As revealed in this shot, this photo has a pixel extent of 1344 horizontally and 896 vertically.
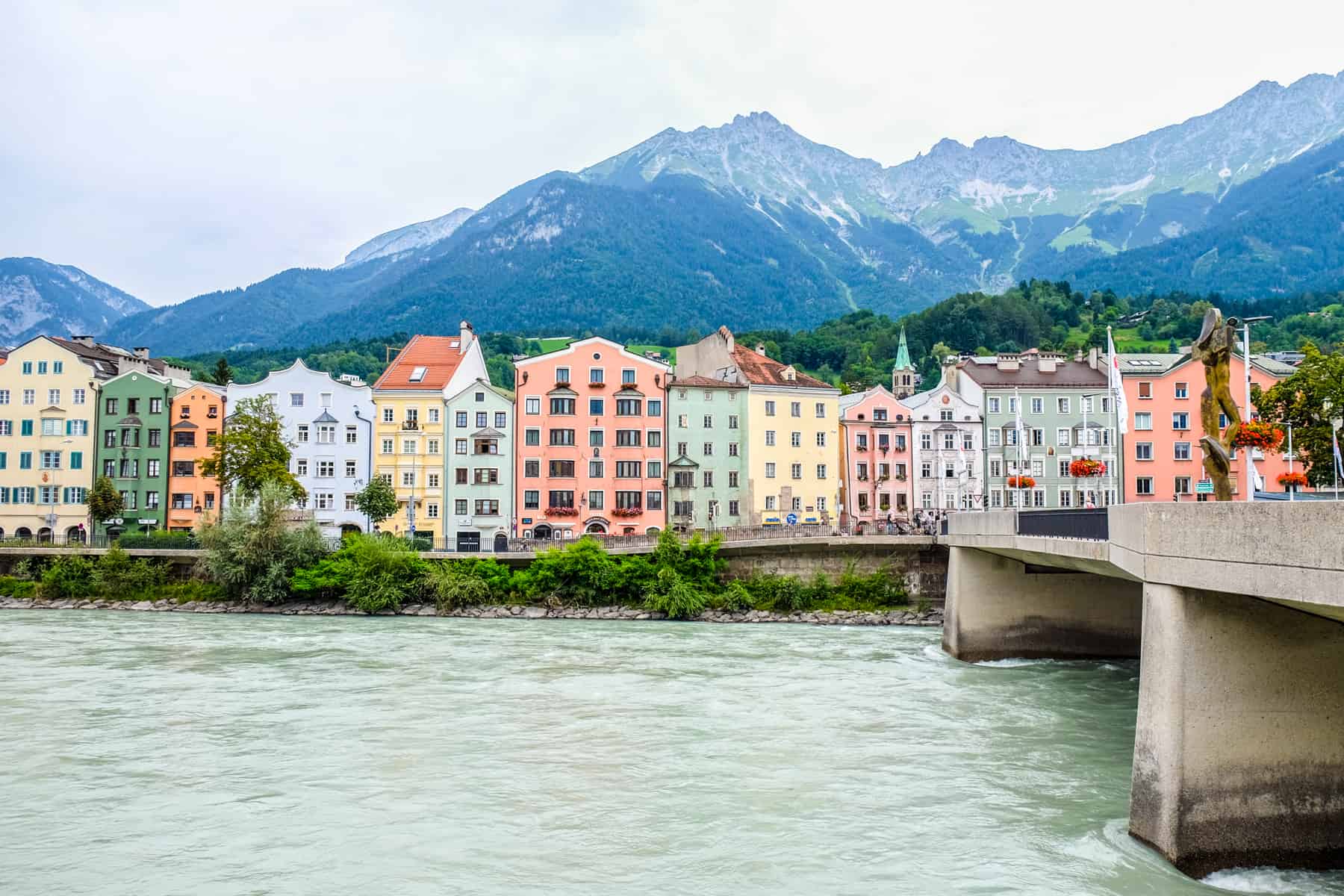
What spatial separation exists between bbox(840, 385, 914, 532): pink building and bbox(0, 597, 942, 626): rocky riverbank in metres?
25.8

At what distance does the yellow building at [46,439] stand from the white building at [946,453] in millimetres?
57156

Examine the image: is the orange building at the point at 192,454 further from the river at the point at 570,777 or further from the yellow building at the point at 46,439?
the river at the point at 570,777

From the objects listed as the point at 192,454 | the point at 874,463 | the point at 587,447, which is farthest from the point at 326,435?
the point at 874,463

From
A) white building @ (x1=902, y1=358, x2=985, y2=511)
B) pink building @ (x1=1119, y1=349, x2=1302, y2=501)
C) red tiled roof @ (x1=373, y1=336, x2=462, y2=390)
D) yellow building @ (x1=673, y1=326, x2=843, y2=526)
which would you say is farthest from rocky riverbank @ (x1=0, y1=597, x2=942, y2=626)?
pink building @ (x1=1119, y1=349, x2=1302, y2=501)

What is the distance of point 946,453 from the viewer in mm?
78250

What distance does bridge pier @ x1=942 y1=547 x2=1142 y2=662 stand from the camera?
36.0 m

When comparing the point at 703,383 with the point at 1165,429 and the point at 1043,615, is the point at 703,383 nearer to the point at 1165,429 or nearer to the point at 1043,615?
the point at 1165,429

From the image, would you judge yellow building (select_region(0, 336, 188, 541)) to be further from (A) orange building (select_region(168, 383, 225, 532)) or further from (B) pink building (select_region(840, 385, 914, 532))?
(B) pink building (select_region(840, 385, 914, 532))

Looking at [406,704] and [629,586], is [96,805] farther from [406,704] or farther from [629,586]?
[629,586]

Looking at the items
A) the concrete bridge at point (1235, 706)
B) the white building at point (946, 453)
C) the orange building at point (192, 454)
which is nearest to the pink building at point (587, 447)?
the white building at point (946, 453)

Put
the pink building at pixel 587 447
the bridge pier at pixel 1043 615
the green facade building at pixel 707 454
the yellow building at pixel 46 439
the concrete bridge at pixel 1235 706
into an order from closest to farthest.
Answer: the concrete bridge at pixel 1235 706
the bridge pier at pixel 1043 615
the pink building at pixel 587 447
the green facade building at pixel 707 454
the yellow building at pixel 46 439

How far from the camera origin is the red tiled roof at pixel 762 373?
247 ft

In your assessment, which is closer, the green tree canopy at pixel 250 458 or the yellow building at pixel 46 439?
the green tree canopy at pixel 250 458

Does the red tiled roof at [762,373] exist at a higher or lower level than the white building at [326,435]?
higher
